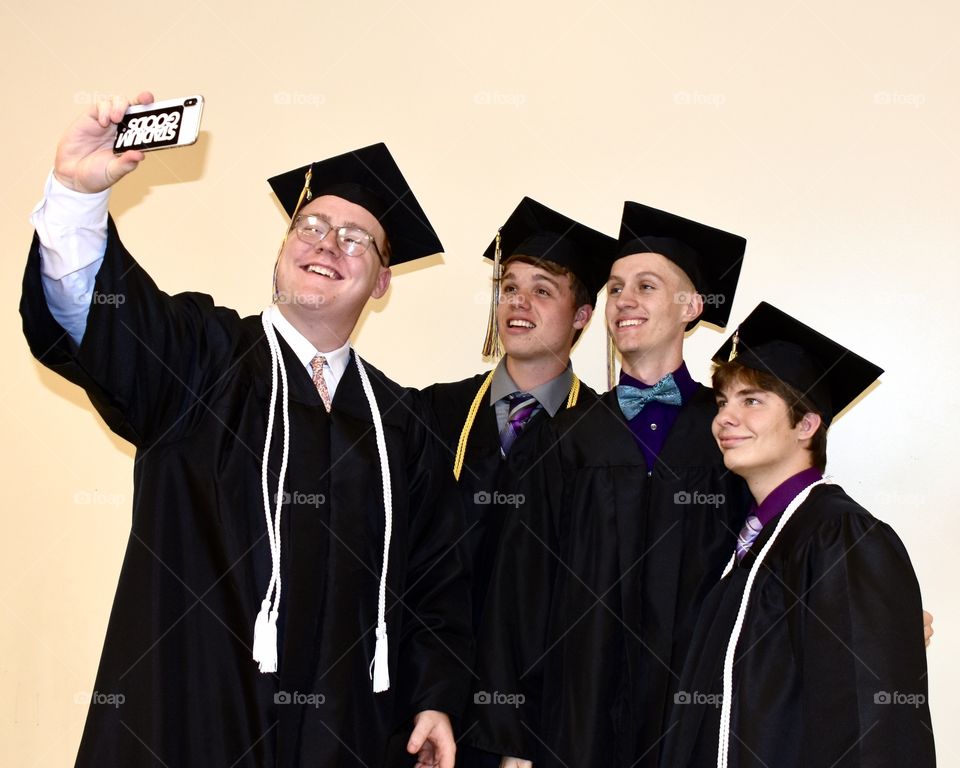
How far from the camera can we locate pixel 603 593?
9.71 feet

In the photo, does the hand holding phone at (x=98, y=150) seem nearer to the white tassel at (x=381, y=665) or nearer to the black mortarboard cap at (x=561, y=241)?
the white tassel at (x=381, y=665)

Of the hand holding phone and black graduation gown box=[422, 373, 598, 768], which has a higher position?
the hand holding phone

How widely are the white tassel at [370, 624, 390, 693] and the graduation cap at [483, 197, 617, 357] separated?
119cm

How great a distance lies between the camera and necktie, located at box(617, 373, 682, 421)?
317cm

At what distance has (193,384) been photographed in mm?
2574

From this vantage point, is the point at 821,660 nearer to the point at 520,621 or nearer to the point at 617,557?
the point at 617,557

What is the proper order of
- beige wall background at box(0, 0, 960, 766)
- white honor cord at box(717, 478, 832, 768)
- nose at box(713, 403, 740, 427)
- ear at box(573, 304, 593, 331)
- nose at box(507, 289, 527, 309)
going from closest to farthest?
white honor cord at box(717, 478, 832, 768)
nose at box(713, 403, 740, 427)
nose at box(507, 289, 527, 309)
ear at box(573, 304, 593, 331)
beige wall background at box(0, 0, 960, 766)

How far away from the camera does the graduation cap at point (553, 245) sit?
11.8 feet

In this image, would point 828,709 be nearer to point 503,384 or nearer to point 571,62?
point 503,384

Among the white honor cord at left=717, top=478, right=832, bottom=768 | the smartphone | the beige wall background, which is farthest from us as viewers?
the beige wall background

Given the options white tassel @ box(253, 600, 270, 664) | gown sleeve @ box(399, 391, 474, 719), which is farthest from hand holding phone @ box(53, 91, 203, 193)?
gown sleeve @ box(399, 391, 474, 719)

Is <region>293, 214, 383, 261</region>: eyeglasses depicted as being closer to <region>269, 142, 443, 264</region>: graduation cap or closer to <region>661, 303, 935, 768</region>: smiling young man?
<region>269, 142, 443, 264</region>: graduation cap

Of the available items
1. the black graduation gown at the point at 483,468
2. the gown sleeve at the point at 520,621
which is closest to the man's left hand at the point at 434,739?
the gown sleeve at the point at 520,621

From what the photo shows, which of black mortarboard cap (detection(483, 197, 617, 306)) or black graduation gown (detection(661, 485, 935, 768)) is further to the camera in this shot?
black mortarboard cap (detection(483, 197, 617, 306))
